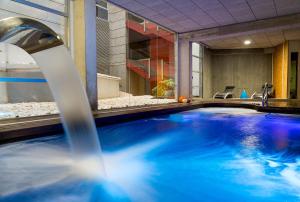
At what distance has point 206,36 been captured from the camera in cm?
781

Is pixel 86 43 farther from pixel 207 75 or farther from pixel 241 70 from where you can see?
Answer: pixel 241 70

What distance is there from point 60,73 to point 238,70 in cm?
1273

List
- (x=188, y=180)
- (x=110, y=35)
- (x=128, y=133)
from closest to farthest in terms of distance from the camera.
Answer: (x=188, y=180), (x=128, y=133), (x=110, y=35)

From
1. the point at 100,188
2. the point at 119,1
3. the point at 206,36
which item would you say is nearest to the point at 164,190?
the point at 100,188

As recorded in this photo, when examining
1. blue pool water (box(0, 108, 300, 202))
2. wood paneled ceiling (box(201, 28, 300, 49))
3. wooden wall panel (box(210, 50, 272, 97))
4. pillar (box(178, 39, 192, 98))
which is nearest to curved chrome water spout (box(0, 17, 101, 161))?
blue pool water (box(0, 108, 300, 202))

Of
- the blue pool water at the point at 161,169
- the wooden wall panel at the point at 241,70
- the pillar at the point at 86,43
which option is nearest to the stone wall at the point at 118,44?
the wooden wall panel at the point at 241,70

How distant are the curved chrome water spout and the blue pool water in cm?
29

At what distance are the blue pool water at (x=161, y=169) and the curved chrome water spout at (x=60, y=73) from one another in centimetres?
29

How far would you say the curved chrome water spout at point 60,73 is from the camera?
871 mm

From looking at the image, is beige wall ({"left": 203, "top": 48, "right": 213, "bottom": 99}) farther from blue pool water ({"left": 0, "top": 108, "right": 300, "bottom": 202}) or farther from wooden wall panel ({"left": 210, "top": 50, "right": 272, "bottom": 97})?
blue pool water ({"left": 0, "top": 108, "right": 300, "bottom": 202})

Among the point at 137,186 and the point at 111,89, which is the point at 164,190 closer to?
the point at 137,186

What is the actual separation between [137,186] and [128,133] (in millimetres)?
→ 1822

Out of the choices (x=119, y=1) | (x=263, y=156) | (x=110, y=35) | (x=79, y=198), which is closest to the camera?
(x=79, y=198)

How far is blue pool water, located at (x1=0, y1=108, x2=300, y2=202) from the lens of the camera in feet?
5.29
